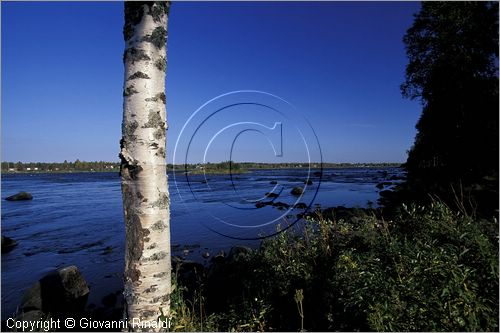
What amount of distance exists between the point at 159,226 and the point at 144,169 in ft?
2.00

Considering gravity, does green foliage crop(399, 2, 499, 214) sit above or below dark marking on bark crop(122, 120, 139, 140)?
above

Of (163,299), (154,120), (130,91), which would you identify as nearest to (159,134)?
(154,120)

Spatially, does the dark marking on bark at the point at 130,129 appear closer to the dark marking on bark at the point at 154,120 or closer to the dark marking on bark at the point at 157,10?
the dark marking on bark at the point at 154,120

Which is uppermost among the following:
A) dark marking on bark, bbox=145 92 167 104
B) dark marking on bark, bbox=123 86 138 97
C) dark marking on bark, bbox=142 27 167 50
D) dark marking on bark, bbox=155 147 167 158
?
dark marking on bark, bbox=142 27 167 50

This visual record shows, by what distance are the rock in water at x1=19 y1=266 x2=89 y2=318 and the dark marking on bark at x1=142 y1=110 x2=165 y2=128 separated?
7.57 m

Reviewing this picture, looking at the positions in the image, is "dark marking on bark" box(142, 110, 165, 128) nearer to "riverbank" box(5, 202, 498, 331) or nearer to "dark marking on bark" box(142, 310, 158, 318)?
"dark marking on bark" box(142, 310, 158, 318)

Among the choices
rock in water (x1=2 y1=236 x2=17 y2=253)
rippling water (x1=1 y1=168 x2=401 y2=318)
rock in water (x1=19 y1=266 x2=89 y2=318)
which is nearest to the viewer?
rock in water (x1=19 y1=266 x2=89 y2=318)

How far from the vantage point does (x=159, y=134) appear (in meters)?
3.04

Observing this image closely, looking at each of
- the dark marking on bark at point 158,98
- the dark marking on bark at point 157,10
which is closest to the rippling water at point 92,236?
the dark marking on bark at point 158,98

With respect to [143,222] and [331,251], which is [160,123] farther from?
[331,251]

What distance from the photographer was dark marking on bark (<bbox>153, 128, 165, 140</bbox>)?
9.86ft

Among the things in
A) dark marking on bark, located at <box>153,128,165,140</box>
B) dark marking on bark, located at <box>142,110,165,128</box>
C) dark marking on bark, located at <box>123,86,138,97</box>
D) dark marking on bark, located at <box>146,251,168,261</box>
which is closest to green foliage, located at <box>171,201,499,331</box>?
dark marking on bark, located at <box>146,251,168,261</box>

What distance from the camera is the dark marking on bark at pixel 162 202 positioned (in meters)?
2.96

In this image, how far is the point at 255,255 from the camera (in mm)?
6359
